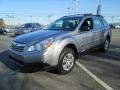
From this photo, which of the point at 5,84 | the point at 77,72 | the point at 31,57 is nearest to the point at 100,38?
the point at 77,72

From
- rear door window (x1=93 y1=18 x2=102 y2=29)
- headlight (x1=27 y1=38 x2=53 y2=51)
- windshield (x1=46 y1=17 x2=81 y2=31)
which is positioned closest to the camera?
headlight (x1=27 y1=38 x2=53 y2=51)

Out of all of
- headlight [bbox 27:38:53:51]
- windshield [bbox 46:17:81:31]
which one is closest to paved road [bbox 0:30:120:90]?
headlight [bbox 27:38:53:51]

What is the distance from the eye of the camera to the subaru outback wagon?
5836mm

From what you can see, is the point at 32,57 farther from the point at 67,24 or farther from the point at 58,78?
the point at 67,24

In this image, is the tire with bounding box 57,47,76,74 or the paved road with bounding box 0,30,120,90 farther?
the tire with bounding box 57,47,76,74


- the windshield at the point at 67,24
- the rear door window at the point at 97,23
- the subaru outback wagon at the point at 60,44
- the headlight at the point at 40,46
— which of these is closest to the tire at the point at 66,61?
the subaru outback wagon at the point at 60,44

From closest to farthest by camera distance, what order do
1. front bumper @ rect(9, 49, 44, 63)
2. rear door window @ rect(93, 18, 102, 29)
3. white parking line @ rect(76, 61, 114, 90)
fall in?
white parking line @ rect(76, 61, 114, 90) < front bumper @ rect(9, 49, 44, 63) < rear door window @ rect(93, 18, 102, 29)

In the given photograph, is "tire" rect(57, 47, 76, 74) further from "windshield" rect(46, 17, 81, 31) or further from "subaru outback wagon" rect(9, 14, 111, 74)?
"windshield" rect(46, 17, 81, 31)

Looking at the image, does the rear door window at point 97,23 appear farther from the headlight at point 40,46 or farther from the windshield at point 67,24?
the headlight at point 40,46

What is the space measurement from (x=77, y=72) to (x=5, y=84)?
2.28 metres

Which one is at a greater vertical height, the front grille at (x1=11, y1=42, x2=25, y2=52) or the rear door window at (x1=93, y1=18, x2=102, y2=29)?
the rear door window at (x1=93, y1=18, x2=102, y2=29)

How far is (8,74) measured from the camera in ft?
21.4

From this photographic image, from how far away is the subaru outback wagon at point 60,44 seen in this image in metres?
5.84

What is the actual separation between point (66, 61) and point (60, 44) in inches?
24.8
